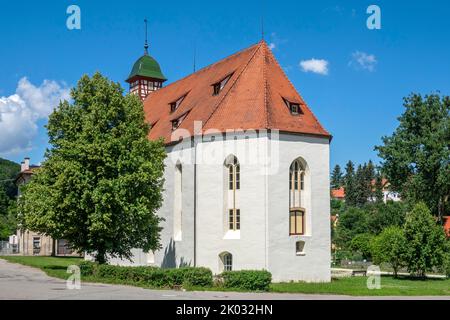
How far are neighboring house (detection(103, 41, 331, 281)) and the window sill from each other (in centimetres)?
6

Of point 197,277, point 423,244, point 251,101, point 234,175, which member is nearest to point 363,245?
point 423,244

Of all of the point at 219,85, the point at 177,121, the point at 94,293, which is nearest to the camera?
the point at 94,293

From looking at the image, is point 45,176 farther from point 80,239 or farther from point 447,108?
point 447,108

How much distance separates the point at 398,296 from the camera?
27.6 m

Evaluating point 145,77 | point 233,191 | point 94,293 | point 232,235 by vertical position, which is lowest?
point 94,293

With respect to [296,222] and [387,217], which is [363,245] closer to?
[387,217]

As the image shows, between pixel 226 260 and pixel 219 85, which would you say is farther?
pixel 219 85

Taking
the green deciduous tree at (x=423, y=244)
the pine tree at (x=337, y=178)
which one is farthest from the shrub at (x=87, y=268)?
the pine tree at (x=337, y=178)

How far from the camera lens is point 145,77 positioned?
61.6 meters

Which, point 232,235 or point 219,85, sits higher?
point 219,85

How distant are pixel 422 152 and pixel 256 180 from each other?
28.3 meters

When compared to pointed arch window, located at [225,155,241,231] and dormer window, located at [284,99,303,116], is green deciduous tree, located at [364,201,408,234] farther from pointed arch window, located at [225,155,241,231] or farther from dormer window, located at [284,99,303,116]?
pointed arch window, located at [225,155,241,231]

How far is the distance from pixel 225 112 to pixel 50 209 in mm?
11989
